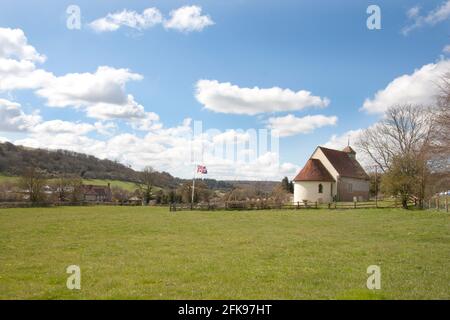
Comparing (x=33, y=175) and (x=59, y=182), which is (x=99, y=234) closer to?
(x=33, y=175)

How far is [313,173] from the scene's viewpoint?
55.2 meters

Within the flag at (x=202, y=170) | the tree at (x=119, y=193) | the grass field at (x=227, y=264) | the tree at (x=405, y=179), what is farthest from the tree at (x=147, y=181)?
the grass field at (x=227, y=264)

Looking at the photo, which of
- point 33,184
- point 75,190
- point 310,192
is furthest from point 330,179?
point 33,184

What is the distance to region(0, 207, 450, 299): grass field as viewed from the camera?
8.47 metres

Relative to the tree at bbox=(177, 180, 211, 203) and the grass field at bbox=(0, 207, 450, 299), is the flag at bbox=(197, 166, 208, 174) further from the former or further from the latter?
the grass field at bbox=(0, 207, 450, 299)

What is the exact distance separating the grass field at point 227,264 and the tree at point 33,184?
1664 inches

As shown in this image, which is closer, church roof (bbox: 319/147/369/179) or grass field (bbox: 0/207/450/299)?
grass field (bbox: 0/207/450/299)

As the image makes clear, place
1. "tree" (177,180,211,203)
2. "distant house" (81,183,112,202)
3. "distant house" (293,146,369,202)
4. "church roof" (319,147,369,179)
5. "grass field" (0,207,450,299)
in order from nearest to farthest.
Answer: "grass field" (0,207,450,299) → "distant house" (293,146,369,202) → "church roof" (319,147,369,179) → "tree" (177,180,211,203) → "distant house" (81,183,112,202)

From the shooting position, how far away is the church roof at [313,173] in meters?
54.8

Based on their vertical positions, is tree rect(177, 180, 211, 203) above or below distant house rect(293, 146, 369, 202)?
below

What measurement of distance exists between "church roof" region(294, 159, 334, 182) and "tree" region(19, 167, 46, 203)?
3719cm

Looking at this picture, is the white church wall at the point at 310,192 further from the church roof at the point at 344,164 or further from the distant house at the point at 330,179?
the church roof at the point at 344,164

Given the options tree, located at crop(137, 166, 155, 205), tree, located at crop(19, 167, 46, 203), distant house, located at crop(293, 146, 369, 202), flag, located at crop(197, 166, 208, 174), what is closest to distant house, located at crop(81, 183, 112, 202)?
tree, located at crop(137, 166, 155, 205)
